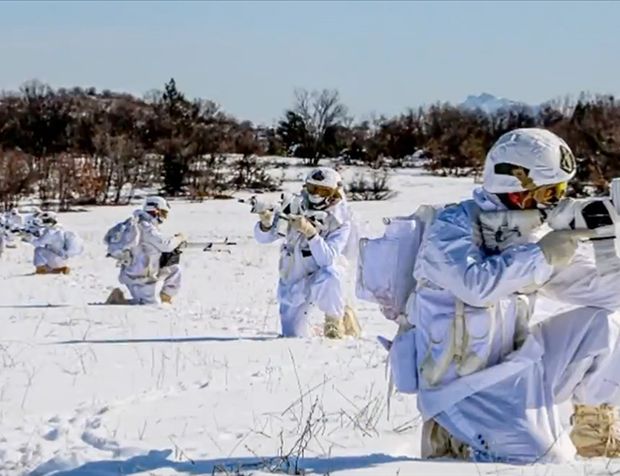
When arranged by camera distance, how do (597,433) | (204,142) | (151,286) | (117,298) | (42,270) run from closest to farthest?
(597,433) < (117,298) < (151,286) < (42,270) < (204,142)

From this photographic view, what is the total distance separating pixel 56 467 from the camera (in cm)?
510

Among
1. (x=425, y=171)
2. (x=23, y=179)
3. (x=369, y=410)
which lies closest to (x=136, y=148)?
(x=23, y=179)

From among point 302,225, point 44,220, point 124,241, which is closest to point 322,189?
point 302,225

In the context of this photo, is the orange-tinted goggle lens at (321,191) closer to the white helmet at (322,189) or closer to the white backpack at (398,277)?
the white helmet at (322,189)

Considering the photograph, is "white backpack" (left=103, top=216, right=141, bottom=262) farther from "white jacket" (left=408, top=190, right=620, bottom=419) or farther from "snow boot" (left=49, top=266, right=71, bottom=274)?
"white jacket" (left=408, top=190, right=620, bottom=419)

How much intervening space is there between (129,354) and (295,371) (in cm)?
184

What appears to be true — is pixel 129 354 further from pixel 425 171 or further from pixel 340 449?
pixel 425 171

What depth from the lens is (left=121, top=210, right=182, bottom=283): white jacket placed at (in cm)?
1543

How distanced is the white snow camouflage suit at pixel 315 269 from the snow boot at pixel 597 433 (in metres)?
5.89

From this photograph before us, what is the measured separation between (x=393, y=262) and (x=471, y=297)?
0.56 metres

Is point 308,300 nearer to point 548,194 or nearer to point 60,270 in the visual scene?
point 548,194

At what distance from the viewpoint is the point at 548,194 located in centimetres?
502

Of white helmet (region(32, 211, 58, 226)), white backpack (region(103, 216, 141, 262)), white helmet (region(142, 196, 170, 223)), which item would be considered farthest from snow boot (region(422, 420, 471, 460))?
white helmet (region(32, 211, 58, 226))

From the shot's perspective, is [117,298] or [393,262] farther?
[117,298]
